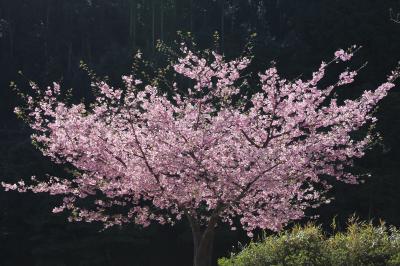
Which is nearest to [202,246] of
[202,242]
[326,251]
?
[202,242]

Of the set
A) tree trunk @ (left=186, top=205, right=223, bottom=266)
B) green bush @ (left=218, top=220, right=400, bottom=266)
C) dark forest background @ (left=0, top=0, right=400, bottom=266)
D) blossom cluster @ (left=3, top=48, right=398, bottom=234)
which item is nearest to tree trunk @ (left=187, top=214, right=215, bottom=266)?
tree trunk @ (left=186, top=205, right=223, bottom=266)

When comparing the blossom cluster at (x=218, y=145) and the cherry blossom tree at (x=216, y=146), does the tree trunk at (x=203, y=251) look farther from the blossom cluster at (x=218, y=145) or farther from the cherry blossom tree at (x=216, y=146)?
the blossom cluster at (x=218, y=145)

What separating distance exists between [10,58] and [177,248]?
614 inches

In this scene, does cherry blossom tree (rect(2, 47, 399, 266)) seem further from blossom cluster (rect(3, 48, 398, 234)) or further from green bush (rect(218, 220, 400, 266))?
green bush (rect(218, 220, 400, 266))

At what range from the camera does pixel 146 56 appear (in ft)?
90.0

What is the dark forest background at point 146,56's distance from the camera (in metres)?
17.7

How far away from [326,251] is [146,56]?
21083mm

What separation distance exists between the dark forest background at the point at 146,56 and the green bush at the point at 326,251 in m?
9.86

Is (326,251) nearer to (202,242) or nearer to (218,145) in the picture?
(202,242)

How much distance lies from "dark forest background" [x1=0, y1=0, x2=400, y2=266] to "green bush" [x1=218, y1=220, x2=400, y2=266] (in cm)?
986

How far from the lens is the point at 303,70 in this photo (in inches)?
973

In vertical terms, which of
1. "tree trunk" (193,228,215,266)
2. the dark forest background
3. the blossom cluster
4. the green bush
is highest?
the dark forest background

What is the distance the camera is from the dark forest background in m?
17.7

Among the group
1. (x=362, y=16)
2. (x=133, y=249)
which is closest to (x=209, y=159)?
(x=133, y=249)
